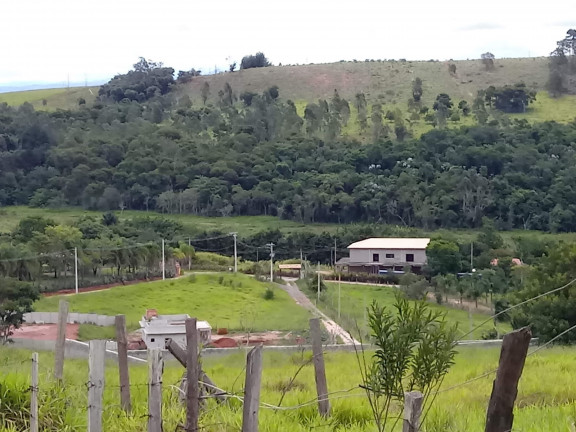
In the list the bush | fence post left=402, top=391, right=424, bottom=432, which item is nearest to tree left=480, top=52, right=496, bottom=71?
the bush

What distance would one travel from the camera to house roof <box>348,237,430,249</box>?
33997mm

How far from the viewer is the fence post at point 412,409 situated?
3270 mm

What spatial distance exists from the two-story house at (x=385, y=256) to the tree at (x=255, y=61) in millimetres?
51739

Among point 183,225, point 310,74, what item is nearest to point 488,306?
point 183,225

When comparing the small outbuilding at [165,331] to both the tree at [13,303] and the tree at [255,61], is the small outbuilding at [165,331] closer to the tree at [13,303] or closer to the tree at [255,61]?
the tree at [13,303]

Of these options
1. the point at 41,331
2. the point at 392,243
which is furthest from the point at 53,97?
the point at 41,331

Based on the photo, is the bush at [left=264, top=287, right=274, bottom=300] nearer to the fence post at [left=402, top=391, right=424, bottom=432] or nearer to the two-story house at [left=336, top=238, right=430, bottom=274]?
the two-story house at [left=336, top=238, right=430, bottom=274]

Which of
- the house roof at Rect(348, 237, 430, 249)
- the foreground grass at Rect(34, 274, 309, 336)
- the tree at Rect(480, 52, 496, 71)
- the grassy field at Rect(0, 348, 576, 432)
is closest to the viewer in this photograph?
the grassy field at Rect(0, 348, 576, 432)

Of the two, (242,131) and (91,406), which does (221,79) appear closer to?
(242,131)

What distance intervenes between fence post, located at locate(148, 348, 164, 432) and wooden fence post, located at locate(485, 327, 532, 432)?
168 centimetres

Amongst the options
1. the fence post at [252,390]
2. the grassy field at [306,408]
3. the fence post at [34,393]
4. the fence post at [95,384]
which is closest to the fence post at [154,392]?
the fence post at [95,384]

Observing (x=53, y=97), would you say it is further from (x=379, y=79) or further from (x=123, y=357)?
(x=123, y=357)

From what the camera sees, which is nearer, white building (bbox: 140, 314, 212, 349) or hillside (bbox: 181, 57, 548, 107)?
white building (bbox: 140, 314, 212, 349)

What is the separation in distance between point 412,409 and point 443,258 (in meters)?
28.5
